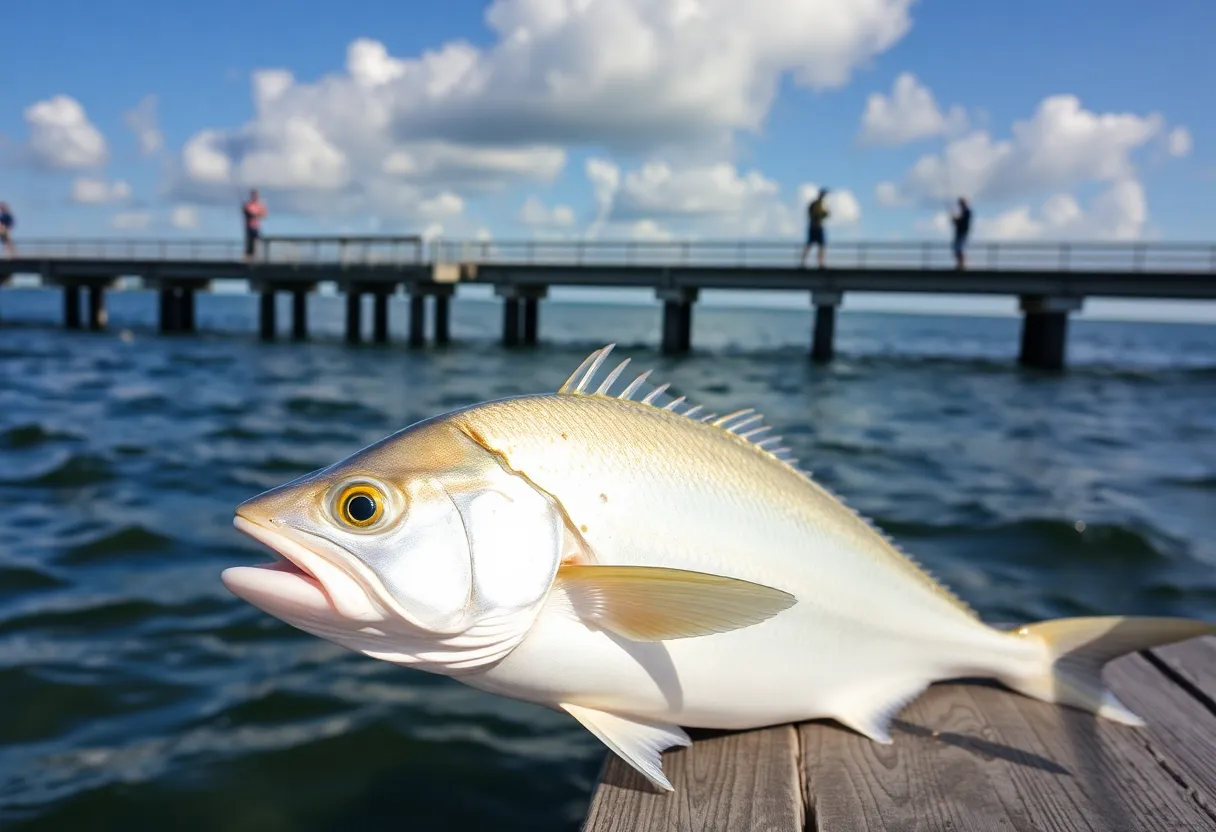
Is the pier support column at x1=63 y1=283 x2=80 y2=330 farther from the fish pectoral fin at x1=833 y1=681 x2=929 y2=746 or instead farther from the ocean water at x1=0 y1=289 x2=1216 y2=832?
the fish pectoral fin at x1=833 y1=681 x2=929 y2=746

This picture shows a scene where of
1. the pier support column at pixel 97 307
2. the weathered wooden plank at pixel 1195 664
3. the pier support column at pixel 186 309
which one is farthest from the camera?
the pier support column at pixel 97 307

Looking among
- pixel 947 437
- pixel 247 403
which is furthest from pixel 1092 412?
pixel 247 403

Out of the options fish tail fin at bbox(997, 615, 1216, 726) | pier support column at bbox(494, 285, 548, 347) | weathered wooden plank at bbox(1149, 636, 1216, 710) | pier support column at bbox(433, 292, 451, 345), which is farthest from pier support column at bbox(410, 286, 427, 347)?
fish tail fin at bbox(997, 615, 1216, 726)

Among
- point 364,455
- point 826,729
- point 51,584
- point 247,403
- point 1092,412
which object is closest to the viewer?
point 364,455

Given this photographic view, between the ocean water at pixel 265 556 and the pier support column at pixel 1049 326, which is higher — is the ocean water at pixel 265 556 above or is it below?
below

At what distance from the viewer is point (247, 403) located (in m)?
15.5

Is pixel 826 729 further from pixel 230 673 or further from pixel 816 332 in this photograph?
pixel 816 332

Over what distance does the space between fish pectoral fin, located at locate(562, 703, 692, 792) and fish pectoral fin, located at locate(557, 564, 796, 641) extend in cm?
29

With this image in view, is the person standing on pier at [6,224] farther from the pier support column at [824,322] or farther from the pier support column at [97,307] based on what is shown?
the pier support column at [824,322]

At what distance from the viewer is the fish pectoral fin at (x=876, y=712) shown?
2230mm

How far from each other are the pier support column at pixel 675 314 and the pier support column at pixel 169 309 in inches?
756

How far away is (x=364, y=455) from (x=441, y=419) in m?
0.17

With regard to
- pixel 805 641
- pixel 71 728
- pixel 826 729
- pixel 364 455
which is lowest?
pixel 71 728

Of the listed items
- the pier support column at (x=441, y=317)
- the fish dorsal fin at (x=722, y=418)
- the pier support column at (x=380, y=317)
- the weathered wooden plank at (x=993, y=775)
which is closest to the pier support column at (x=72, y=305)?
the pier support column at (x=380, y=317)
